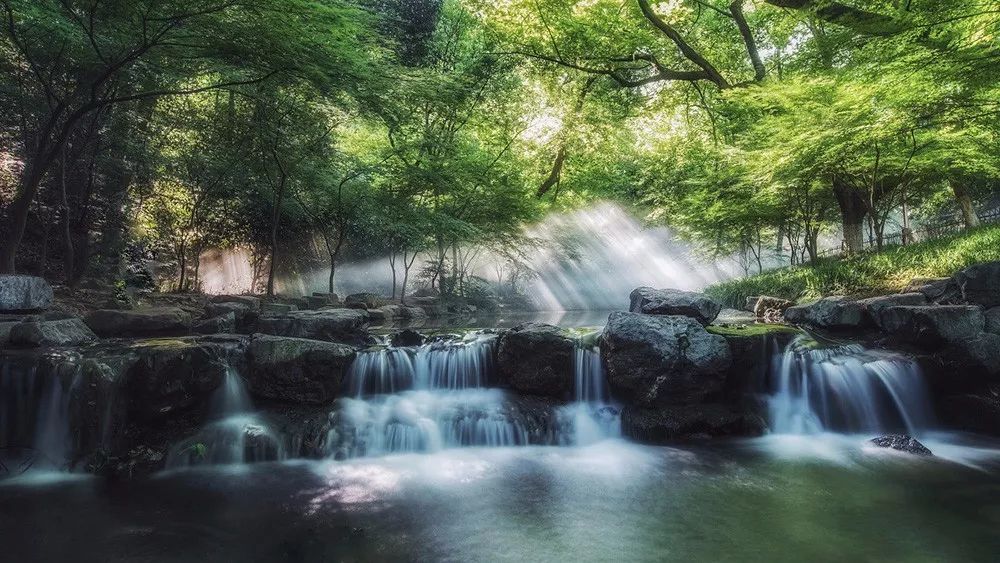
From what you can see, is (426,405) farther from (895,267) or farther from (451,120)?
(451,120)

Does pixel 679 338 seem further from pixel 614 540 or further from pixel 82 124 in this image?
pixel 82 124

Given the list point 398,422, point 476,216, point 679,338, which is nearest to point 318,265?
point 476,216

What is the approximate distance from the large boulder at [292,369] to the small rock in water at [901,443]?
768 cm

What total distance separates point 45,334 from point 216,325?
2.94 meters

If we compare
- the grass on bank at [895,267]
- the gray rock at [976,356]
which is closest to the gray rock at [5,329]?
the gray rock at [976,356]

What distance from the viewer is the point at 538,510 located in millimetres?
4992

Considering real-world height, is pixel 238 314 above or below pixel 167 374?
above

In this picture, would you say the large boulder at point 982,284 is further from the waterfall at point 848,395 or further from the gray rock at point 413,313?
the gray rock at point 413,313

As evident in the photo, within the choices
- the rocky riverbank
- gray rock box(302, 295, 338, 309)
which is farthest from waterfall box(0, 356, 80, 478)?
gray rock box(302, 295, 338, 309)

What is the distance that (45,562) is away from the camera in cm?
393

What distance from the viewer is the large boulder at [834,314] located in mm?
9102

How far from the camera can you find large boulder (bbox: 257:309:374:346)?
9352mm

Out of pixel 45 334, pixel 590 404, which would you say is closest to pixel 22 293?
pixel 45 334

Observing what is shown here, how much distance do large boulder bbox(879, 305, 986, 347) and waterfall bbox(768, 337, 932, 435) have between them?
524 mm
